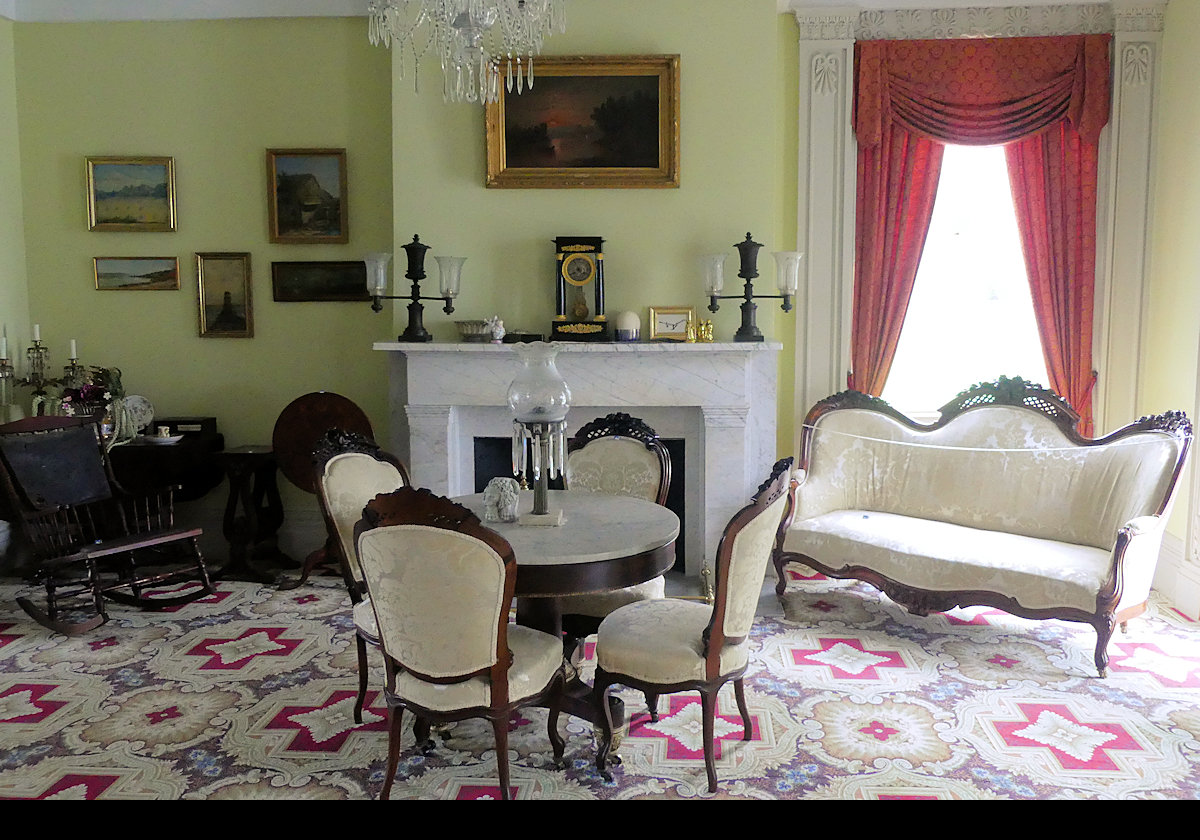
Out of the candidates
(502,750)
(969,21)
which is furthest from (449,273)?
(969,21)

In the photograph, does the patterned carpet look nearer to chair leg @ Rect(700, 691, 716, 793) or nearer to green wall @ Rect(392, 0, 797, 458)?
chair leg @ Rect(700, 691, 716, 793)

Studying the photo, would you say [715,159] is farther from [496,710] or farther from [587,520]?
[496,710]

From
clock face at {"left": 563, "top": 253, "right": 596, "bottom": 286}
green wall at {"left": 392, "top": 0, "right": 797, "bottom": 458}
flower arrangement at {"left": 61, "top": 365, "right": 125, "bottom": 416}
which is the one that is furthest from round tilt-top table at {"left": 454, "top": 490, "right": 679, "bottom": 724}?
flower arrangement at {"left": 61, "top": 365, "right": 125, "bottom": 416}

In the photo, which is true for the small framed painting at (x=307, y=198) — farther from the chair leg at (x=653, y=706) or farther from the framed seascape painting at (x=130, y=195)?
the chair leg at (x=653, y=706)

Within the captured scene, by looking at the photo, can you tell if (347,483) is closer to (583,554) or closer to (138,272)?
(583,554)

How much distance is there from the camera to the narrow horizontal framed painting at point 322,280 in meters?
5.75

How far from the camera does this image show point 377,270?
511 centimetres

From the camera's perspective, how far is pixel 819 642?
437 cm

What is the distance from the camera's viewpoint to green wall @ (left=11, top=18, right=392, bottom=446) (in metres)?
5.68

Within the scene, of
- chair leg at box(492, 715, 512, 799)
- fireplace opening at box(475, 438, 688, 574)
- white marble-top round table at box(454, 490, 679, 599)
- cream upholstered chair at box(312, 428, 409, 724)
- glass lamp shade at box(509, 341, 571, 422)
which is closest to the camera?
chair leg at box(492, 715, 512, 799)

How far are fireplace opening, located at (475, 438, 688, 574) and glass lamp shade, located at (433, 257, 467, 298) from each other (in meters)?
0.96

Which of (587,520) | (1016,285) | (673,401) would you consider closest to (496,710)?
(587,520)

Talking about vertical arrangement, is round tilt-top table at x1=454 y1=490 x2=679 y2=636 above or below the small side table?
above

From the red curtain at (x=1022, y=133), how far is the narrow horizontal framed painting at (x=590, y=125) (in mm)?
1211
